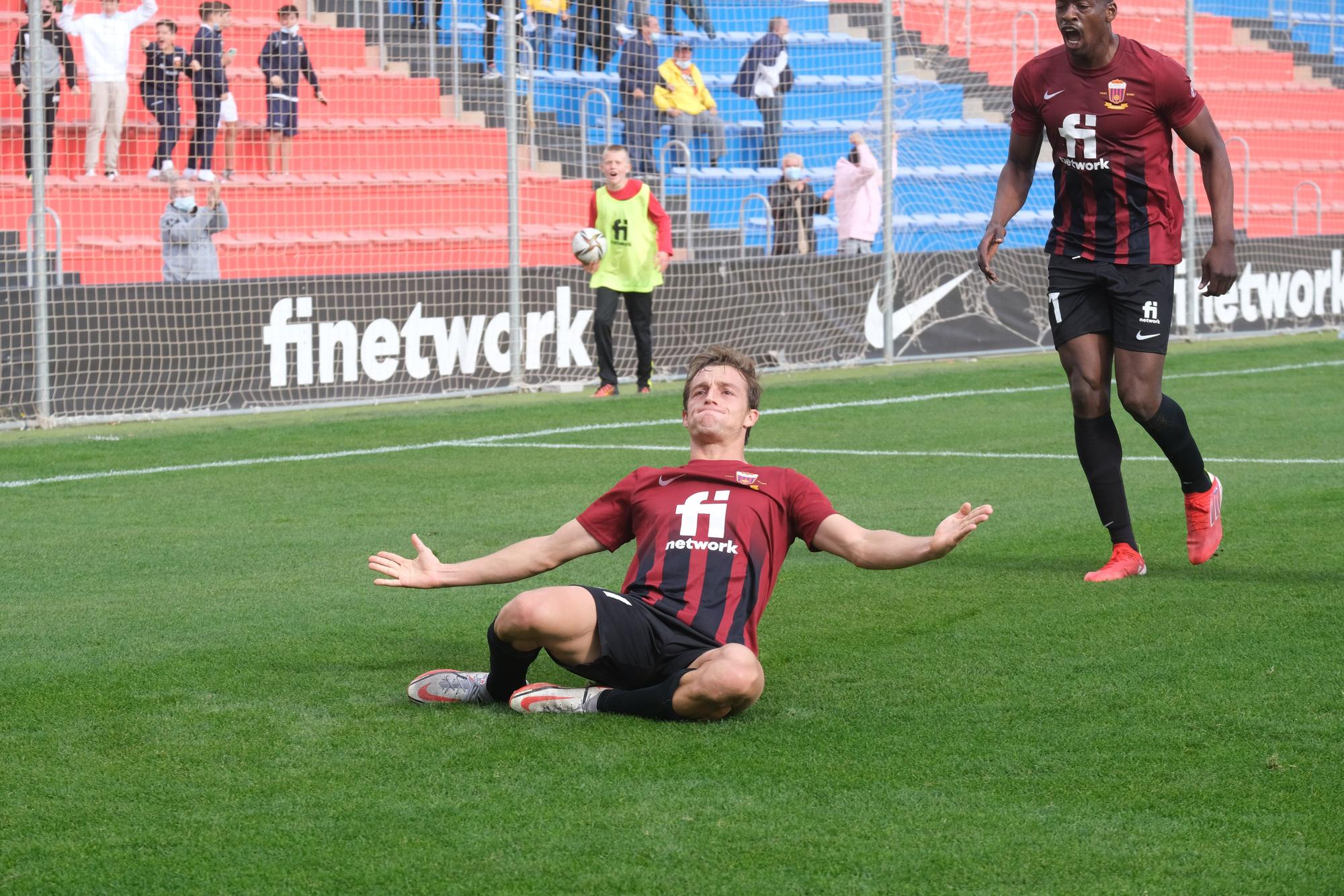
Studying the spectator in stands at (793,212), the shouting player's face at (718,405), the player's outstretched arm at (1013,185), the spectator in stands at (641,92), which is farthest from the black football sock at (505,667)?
the spectator in stands at (641,92)

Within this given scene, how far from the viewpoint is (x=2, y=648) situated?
5.54 metres

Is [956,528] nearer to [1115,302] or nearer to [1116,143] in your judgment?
[1115,302]

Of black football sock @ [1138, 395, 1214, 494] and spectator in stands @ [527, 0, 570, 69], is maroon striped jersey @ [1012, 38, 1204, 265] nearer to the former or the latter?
black football sock @ [1138, 395, 1214, 494]

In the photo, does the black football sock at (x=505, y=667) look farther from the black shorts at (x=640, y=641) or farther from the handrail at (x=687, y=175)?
the handrail at (x=687, y=175)

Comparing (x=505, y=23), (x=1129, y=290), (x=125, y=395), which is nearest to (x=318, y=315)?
(x=125, y=395)

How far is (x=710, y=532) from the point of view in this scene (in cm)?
469

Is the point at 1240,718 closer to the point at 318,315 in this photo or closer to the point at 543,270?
the point at 318,315

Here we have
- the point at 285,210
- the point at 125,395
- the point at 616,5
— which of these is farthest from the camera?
the point at 616,5

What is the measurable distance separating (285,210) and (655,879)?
46.8ft

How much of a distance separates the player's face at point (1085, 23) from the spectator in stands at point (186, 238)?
9772mm

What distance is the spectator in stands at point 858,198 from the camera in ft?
60.0

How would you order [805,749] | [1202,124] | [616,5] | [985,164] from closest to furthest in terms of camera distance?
[805,749], [1202,124], [616,5], [985,164]

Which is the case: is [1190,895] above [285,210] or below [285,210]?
below

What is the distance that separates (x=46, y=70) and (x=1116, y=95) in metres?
10.9
